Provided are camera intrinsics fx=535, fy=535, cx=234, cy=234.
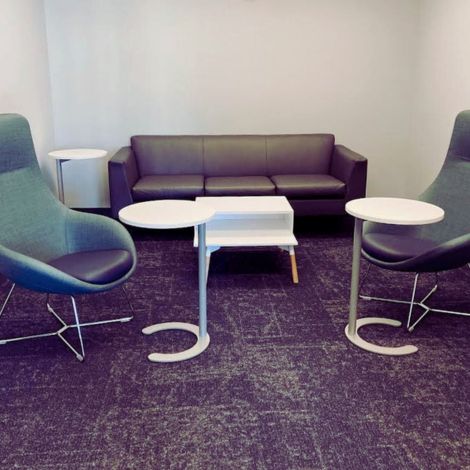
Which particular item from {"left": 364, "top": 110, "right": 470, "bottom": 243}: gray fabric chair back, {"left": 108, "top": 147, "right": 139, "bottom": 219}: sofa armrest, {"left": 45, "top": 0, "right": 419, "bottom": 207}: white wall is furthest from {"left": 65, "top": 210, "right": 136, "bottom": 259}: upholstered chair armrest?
{"left": 45, "top": 0, "right": 419, "bottom": 207}: white wall

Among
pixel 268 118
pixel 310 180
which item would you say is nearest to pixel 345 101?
pixel 268 118

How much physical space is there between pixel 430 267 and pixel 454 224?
24.3 inches

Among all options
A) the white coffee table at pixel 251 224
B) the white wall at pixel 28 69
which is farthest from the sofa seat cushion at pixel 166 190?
the white wall at pixel 28 69

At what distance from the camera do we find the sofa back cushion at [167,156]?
4.99 meters

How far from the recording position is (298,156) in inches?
199

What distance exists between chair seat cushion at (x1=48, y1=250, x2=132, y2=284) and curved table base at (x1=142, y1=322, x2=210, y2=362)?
0.41 m

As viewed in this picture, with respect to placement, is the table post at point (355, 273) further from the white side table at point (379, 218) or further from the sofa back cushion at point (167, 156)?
the sofa back cushion at point (167, 156)

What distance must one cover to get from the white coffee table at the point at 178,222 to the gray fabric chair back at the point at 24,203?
0.56 m

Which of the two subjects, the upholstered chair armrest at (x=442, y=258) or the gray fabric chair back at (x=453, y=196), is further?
the gray fabric chair back at (x=453, y=196)

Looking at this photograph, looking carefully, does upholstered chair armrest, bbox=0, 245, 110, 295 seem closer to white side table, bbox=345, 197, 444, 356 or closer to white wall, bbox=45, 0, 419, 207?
white side table, bbox=345, 197, 444, 356

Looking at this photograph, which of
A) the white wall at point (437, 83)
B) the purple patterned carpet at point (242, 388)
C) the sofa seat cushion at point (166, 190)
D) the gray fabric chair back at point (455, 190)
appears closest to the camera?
the purple patterned carpet at point (242, 388)

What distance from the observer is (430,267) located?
8.89 feet

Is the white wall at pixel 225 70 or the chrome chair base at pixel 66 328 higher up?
the white wall at pixel 225 70

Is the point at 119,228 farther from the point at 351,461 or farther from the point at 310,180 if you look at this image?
the point at 310,180
